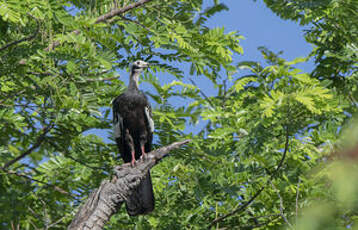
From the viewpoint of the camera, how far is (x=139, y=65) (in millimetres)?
6543

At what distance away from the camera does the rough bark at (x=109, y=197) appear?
160 inches

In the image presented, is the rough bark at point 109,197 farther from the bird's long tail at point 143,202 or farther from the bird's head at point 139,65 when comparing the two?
the bird's head at point 139,65

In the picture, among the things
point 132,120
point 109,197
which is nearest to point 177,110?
point 132,120

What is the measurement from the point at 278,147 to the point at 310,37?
9.89 feet

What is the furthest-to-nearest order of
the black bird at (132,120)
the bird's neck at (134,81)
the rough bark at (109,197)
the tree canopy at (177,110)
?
1. the bird's neck at (134,81)
2. the black bird at (132,120)
3. the tree canopy at (177,110)
4. the rough bark at (109,197)

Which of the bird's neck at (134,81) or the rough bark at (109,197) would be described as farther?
the bird's neck at (134,81)

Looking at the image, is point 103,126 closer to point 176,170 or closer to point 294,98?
point 176,170

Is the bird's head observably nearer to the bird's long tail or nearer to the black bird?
the black bird

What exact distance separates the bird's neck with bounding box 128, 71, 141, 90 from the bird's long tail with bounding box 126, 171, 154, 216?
177 cm

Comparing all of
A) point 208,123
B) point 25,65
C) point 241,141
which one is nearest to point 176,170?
point 241,141

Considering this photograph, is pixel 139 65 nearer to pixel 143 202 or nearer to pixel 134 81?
pixel 134 81

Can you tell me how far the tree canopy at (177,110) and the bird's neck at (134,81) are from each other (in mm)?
208

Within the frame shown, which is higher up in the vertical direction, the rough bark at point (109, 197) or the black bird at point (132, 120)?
the black bird at point (132, 120)

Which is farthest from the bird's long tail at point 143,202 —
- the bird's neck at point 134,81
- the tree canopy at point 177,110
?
the bird's neck at point 134,81
